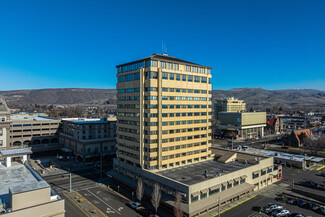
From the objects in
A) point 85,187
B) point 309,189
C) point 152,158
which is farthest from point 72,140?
point 309,189

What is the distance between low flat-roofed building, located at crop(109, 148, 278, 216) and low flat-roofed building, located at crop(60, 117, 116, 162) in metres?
29.1

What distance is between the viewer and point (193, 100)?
228 feet

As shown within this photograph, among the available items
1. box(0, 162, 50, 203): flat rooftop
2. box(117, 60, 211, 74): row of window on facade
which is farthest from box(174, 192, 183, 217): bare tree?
box(117, 60, 211, 74): row of window on facade

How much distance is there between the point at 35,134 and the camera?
11388cm

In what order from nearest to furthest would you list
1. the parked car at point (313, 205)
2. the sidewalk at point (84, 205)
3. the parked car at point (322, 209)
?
the sidewalk at point (84, 205), the parked car at point (322, 209), the parked car at point (313, 205)

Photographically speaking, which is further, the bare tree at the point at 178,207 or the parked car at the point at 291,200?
the parked car at the point at 291,200

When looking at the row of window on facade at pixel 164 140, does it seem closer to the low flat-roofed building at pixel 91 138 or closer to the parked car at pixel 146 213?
the parked car at pixel 146 213

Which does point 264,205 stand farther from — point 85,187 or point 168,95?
point 85,187

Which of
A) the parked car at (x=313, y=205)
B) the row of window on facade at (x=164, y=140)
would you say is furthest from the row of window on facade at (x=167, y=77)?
the parked car at (x=313, y=205)

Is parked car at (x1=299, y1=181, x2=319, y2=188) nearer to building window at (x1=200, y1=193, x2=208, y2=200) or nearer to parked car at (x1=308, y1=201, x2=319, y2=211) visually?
parked car at (x1=308, y1=201, x2=319, y2=211)

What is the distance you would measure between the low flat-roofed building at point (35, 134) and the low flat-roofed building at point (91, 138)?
14.6 metres

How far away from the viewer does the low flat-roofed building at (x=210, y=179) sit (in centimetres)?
4834

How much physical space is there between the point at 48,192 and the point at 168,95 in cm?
3935

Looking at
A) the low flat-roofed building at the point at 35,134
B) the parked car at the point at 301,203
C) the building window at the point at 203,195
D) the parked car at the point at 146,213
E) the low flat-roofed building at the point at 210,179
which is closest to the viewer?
the parked car at the point at 146,213
